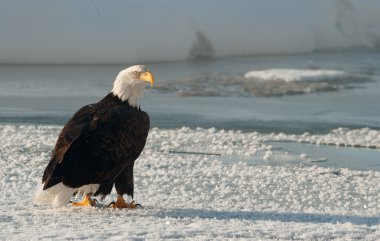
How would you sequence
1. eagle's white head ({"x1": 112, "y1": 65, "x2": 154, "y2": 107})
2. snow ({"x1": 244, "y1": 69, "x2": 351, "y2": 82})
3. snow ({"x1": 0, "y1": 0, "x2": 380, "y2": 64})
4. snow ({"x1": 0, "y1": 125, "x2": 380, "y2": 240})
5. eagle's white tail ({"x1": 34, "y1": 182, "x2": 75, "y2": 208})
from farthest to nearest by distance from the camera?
snow ({"x1": 0, "y1": 0, "x2": 380, "y2": 64}) → snow ({"x1": 244, "y1": 69, "x2": 351, "y2": 82}) → eagle's white head ({"x1": 112, "y1": 65, "x2": 154, "y2": 107}) → eagle's white tail ({"x1": 34, "y1": 182, "x2": 75, "y2": 208}) → snow ({"x1": 0, "y1": 125, "x2": 380, "y2": 240})

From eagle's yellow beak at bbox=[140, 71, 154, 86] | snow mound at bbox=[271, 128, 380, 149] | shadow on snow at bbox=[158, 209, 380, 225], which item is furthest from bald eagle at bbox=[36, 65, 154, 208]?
snow mound at bbox=[271, 128, 380, 149]

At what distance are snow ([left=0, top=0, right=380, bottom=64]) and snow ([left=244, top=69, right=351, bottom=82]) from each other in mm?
1814

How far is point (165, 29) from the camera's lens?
1412 cm

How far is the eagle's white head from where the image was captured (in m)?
5.17

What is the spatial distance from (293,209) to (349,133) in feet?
10.6

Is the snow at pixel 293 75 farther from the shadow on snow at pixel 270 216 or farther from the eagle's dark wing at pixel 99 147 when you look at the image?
the eagle's dark wing at pixel 99 147

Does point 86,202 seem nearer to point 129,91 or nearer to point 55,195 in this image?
point 55,195

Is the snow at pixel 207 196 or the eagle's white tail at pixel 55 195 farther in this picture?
the eagle's white tail at pixel 55 195

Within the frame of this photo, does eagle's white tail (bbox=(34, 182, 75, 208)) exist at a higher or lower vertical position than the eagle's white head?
lower

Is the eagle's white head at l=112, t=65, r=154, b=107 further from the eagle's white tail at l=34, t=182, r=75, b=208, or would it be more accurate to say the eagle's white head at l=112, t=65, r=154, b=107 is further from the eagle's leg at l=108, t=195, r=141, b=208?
the eagle's white tail at l=34, t=182, r=75, b=208

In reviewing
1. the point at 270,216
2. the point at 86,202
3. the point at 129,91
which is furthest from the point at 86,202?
the point at 270,216

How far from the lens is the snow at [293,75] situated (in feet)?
40.5

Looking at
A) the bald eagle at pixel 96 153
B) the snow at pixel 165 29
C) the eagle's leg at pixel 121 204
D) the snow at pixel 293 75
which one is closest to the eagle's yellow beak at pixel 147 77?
the bald eagle at pixel 96 153

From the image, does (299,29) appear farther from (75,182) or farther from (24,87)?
(75,182)
